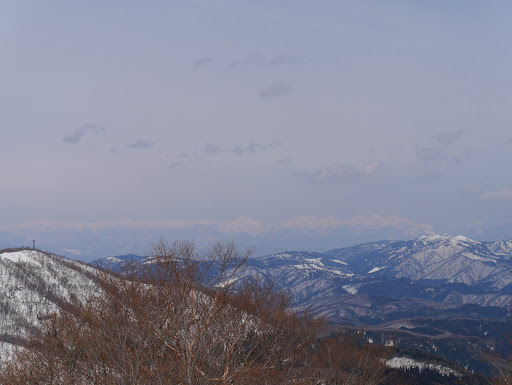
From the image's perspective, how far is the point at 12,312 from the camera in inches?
7288

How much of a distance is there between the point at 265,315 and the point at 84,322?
843 inches

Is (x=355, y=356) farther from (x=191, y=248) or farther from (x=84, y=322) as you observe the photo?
(x=84, y=322)

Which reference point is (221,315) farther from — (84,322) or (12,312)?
(12,312)

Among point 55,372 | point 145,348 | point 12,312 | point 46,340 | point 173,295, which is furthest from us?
point 12,312

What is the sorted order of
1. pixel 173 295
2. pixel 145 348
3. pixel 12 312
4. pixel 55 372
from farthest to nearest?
1. pixel 12 312
2. pixel 55 372
3. pixel 145 348
4. pixel 173 295

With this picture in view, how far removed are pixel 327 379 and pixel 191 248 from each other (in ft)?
84.9

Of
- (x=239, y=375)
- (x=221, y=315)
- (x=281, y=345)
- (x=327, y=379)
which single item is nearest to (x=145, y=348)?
(x=221, y=315)

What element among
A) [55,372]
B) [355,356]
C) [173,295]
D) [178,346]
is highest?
[173,295]

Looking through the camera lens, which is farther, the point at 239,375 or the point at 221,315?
the point at 221,315

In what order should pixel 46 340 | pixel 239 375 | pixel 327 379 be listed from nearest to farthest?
1. pixel 239 375
2. pixel 46 340
3. pixel 327 379

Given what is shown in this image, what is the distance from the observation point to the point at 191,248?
41.9 m

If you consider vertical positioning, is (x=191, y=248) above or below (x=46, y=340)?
above

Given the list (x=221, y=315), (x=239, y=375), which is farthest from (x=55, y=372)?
(x=239, y=375)

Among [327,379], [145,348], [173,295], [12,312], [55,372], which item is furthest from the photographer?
[12,312]
